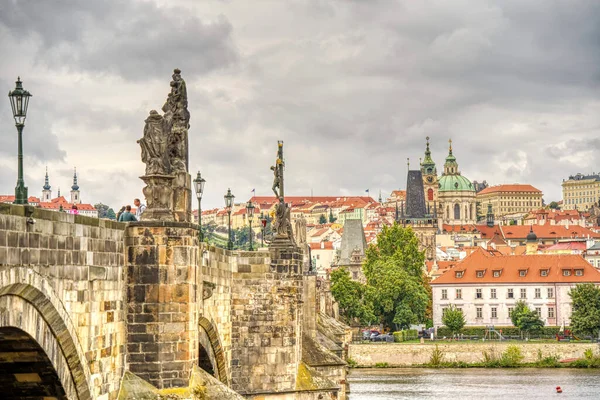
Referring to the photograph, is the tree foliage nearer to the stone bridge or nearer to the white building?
the white building

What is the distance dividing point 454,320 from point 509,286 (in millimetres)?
8801

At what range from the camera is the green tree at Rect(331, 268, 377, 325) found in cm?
11388

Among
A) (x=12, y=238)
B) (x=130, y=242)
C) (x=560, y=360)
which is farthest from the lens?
(x=560, y=360)

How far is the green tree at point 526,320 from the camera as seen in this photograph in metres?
110

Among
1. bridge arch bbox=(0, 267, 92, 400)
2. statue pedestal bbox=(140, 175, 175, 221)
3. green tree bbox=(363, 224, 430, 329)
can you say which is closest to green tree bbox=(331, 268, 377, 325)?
green tree bbox=(363, 224, 430, 329)

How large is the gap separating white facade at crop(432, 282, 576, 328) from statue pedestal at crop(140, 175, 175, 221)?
98085 mm

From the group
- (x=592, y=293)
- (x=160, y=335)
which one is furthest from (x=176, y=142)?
(x=592, y=293)

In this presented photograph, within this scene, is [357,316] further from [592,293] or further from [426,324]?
[592,293]

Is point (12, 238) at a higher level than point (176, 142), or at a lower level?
lower

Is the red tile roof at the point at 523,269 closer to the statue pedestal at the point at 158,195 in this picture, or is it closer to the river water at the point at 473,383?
the river water at the point at 473,383

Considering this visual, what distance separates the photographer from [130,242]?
1783 cm

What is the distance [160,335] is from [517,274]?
339 feet

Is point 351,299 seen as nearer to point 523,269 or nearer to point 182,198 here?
point 523,269

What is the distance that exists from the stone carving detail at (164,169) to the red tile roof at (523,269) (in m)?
99.7
